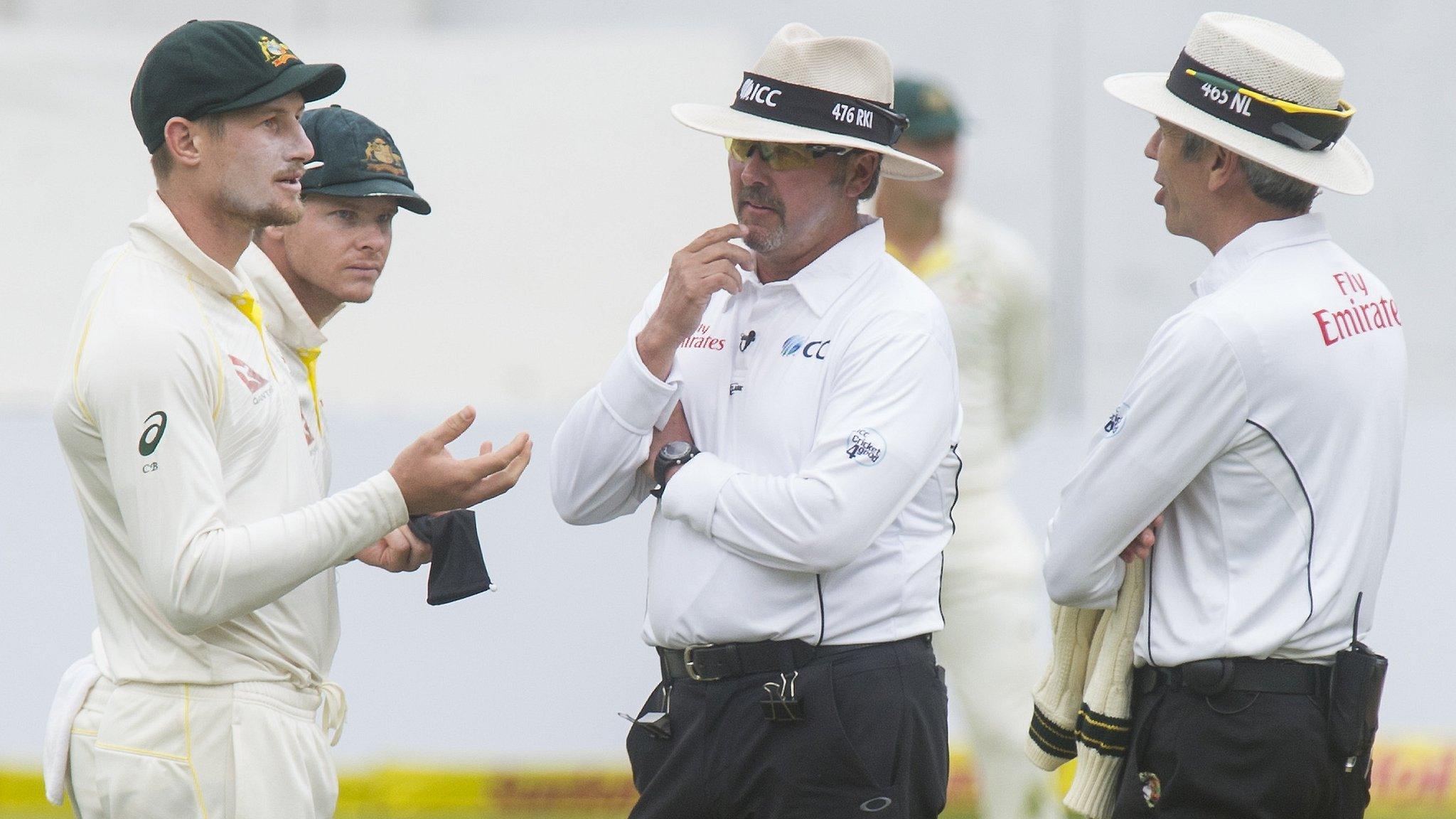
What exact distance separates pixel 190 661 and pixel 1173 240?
16.6ft

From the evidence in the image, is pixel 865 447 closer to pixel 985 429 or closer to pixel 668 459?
pixel 668 459

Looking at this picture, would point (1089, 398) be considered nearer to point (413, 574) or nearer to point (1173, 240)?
point (1173, 240)

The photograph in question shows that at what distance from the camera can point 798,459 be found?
3.06 metres

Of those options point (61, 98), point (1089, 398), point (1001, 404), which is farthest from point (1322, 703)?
point (61, 98)

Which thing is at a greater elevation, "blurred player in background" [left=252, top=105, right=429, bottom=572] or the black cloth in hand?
"blurred player in background" [left=252, top=105, right=429, bottom=572]

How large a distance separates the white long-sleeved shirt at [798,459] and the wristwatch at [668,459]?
0.04 meters

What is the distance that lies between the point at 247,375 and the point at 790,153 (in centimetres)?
106

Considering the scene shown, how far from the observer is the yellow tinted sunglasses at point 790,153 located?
3.15 m

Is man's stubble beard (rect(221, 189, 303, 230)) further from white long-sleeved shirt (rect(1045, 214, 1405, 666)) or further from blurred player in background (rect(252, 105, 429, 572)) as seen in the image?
white long-sleeved shirt (rect(1045, 214, 1405, 666))

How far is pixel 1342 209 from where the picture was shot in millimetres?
6848

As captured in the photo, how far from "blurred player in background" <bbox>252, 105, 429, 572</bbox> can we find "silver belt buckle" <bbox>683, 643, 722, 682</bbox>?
0.56 m

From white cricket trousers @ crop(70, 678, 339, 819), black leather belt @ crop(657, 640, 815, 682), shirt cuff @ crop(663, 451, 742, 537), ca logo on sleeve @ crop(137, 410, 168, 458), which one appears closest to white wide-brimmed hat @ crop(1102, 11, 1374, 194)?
shirt cuff @ crop(663, 451, 742, 537)

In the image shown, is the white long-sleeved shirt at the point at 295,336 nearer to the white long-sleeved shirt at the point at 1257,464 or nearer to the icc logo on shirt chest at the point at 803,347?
the icc logo on shirt chest at the point at 803,347

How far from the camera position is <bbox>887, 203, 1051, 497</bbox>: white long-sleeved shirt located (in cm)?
522
